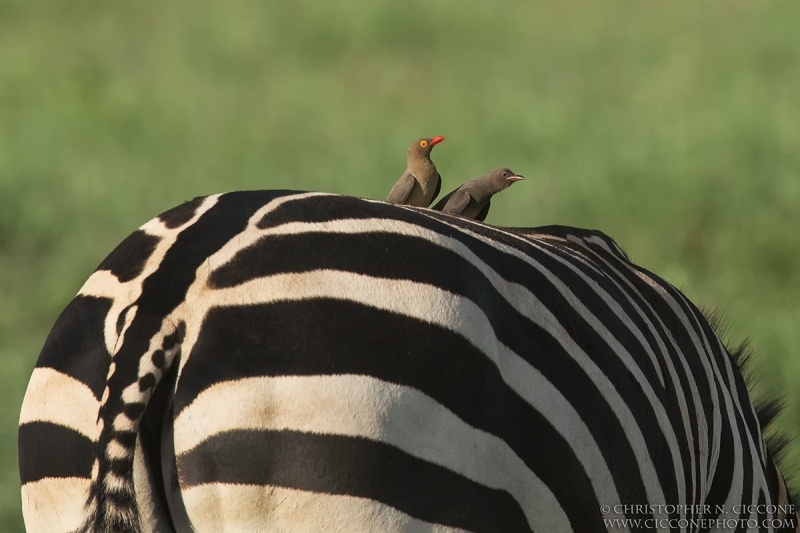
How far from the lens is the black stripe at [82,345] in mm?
1752

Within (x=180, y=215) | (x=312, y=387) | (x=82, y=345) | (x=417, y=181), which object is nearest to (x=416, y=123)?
(x=417, y=181)

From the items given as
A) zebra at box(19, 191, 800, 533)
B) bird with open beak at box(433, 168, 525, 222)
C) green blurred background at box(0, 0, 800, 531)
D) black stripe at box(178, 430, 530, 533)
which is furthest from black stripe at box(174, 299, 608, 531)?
green blurred background at box(0, 0, 800, 531)

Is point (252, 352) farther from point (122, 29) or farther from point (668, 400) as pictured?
point (122, 29)

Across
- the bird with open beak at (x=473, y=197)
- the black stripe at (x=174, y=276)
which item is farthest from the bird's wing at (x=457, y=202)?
the black stripe at (x=174, y=276)

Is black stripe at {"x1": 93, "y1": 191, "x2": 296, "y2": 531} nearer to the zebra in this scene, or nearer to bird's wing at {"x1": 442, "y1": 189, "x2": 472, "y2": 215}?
the zebra

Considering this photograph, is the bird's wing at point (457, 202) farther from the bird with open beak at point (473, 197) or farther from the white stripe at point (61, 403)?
the white stripe at point (61, 403)

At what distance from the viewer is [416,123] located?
1313 cm

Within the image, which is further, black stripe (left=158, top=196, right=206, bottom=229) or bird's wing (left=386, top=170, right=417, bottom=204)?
bird's wing (left=386, top=170, right=417, bottom=204)

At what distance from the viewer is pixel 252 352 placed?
1674mm

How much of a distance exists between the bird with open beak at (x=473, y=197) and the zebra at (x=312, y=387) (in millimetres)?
1573

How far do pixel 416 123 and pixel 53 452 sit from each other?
11.6 meters

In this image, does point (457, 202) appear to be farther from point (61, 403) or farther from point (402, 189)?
point (61, 403)

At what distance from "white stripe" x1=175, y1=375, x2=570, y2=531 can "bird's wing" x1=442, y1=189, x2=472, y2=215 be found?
196cm

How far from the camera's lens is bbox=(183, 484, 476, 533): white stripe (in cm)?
163
